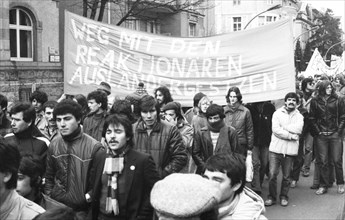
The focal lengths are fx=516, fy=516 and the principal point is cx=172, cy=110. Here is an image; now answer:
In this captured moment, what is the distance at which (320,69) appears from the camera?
83.2 feet

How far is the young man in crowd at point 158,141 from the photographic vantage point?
513cm

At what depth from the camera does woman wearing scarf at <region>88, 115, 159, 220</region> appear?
13.1 ft

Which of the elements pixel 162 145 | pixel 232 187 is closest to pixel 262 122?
pixel 162 145

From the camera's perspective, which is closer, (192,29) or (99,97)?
(99,97)

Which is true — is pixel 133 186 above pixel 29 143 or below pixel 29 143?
below

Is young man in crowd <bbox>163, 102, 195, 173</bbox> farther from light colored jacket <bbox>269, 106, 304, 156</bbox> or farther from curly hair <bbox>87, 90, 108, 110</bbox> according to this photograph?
light colored jacket <bbox>269, 106, 304, 156</bbox>

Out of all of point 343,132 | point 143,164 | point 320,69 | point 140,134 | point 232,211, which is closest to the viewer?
point 232,211

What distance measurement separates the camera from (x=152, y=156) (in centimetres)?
511

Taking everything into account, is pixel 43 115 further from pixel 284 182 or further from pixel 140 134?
pixel 284 182

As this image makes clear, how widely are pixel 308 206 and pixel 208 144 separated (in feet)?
6.86

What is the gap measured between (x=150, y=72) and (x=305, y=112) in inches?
104

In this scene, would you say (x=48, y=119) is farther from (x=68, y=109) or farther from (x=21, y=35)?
(x=21, y=35)

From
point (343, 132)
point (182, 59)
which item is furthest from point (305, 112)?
point (182, 59)

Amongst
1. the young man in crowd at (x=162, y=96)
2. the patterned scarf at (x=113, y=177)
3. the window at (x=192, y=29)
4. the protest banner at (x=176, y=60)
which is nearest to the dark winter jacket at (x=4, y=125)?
the young man in crowd at (x=162, y=96)
